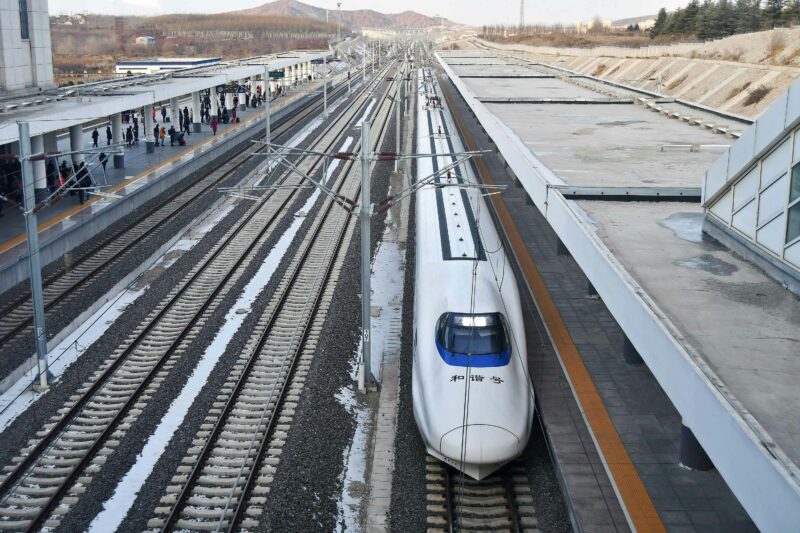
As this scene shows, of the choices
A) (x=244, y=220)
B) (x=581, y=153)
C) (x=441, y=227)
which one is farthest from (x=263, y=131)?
(x=441, y=227)

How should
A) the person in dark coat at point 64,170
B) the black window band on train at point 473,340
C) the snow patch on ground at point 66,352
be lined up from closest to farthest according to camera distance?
the black window band on train at point 473,340, the snow patch on ground at point 66,352, the person in dark coat at point 64,170

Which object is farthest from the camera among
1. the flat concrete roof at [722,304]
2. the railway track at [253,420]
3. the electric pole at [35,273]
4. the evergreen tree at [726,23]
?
the evergreen tree at [726,23]

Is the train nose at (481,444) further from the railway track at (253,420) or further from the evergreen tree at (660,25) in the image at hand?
the evergreen tree at (660,25)

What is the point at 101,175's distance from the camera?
3028 cm

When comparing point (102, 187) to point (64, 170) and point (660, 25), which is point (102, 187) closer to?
point (64, 170)

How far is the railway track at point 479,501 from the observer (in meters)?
10.2

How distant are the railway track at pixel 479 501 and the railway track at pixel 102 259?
9664 millimetres

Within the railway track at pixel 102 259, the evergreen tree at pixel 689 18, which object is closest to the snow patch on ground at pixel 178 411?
the railway track at pixel 102 259

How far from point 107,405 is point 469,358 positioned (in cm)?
604

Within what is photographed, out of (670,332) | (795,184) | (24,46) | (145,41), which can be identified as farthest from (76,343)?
(145,41)

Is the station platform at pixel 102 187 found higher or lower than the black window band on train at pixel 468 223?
lower

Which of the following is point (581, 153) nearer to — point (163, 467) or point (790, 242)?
point (790, 242)

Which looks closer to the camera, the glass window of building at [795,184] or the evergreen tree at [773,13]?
the glass window of building at [795,184]

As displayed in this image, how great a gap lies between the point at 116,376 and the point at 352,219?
12910 millimetres
